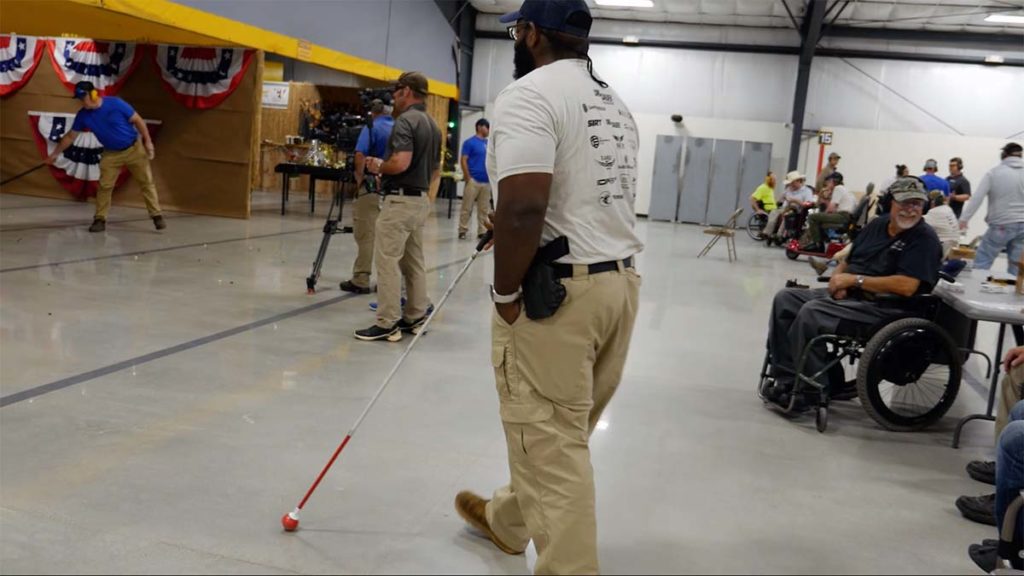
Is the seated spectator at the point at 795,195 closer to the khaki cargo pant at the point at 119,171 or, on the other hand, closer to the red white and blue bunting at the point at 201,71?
the red white and blue bunting at the point at 201,71

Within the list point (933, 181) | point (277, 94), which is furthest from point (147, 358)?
point (277, 94)

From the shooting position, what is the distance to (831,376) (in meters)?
4.69

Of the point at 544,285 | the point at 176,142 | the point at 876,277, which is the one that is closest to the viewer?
the point at 544,285

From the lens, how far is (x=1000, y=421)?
3439 mm

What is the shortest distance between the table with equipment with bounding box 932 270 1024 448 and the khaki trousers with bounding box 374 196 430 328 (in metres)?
2.95

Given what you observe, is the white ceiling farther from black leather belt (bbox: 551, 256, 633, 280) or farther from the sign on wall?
black leather belt (bbox: 551, 256, 633, 280)

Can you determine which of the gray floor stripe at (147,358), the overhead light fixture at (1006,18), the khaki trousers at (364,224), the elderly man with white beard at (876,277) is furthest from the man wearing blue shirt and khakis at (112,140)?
the overhead light fixture at (1006,18)

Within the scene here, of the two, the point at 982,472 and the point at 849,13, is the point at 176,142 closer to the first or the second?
the point at 982,472

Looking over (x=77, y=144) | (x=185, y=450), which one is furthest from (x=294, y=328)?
(x=77, y=144)

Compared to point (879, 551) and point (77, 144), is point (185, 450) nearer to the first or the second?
point (879, 551)

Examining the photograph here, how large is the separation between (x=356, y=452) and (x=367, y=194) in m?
3.30

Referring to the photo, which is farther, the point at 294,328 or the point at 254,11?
the point at 254,11

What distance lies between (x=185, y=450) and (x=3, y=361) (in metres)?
1.60

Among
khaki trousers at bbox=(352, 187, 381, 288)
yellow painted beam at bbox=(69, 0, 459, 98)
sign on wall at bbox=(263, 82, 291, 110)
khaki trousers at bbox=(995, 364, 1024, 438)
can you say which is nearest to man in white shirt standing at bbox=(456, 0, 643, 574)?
khaki trousers at bbox=(995, 364, 1024, 438)
